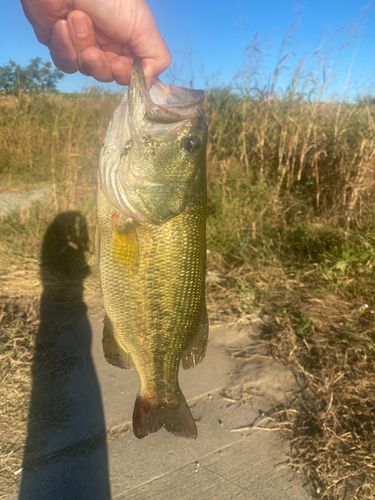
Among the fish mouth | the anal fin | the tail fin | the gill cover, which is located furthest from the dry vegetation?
the fish mouth

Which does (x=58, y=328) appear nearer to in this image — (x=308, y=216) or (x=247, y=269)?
(x=247, y=269)

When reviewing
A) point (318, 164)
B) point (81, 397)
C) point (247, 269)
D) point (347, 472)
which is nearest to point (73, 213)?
point (247, 269)

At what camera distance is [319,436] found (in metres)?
2.39

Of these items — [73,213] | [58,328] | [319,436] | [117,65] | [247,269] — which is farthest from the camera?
[73,213]

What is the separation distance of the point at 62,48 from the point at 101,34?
181 millimetres

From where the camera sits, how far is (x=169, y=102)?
1.57 metres

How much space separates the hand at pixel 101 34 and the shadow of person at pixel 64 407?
1.90 meters

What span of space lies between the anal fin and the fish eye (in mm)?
701

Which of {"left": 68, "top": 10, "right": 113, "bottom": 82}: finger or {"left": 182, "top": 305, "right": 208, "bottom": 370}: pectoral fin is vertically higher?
{"left": 68, "top": 10, "right": 113, "bottom": 82}: finger

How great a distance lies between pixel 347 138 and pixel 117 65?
3731mm

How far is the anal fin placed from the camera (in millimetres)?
1628

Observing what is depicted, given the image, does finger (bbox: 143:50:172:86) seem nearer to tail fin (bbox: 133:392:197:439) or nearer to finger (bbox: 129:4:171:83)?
finger (bbox: 129:4:171:83)

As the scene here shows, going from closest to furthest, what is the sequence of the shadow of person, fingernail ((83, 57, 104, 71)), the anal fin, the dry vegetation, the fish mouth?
1. the fish mouth
2. the anal fin
3. fingernail ((83, 57, 104, 71))
4. the shadow of person
5. the dry vegetation

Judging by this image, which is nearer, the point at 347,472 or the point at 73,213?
the point at 347,472
